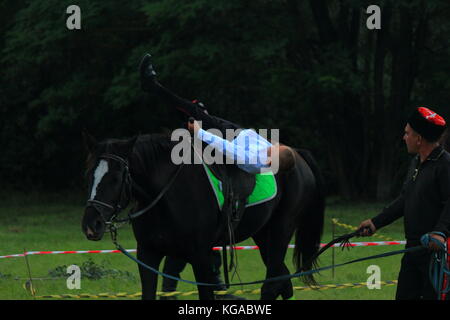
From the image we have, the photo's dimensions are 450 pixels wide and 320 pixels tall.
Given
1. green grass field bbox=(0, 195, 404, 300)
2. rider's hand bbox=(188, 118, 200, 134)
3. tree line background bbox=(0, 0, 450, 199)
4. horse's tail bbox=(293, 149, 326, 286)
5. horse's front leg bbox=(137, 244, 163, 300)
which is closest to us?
horse's front leg bbox=(137, 244, 163, 300)

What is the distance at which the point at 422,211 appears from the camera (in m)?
6.04

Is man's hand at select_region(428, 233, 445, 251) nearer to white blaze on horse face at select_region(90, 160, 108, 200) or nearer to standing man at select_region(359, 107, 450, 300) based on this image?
standing man at select_region(359, 107, 450, 300)

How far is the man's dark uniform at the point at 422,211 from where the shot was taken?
5.97 m

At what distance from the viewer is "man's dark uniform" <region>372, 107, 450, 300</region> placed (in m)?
5.97

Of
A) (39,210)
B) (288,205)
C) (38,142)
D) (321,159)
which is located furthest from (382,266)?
(38,142)

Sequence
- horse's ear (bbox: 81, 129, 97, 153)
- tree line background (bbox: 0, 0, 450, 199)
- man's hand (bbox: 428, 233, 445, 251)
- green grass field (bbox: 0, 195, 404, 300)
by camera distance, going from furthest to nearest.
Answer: tree line background (bbox: 0, 0, 450, 199)
green grass field (bbox: 0, 195, 404, 300)
horse's ear (bbox: 81, 129, 97, 153)
man's hand (bbox: 428, 233, 445, 251)

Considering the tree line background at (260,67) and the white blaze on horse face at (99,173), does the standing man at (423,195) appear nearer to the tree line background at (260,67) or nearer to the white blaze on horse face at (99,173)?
the white blaze on horse face at (99,173)

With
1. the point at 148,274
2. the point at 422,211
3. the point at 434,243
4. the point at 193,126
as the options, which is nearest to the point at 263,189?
the point at 193,126

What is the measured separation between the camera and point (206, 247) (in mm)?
7043

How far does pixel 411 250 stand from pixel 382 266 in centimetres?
618

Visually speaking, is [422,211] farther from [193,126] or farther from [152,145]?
[152,145]

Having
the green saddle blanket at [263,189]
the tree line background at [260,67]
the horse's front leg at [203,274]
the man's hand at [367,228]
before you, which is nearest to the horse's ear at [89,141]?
the horse's front leg at [203,274]

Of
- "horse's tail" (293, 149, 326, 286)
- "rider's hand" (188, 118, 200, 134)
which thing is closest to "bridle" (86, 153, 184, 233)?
"rider's hand" (188, 118, 200, 134)

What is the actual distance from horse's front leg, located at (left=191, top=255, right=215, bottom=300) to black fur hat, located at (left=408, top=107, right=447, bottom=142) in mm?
2077
